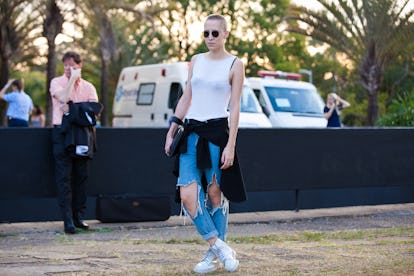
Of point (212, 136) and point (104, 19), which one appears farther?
point (104, 19)

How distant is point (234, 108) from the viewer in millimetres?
6469

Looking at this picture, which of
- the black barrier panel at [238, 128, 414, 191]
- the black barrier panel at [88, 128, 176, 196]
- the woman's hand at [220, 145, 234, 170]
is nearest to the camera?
the woman's hand at [220, 145, 234, 170]

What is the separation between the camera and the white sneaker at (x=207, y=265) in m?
6.52

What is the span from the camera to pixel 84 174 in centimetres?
960

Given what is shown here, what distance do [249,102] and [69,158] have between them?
1045cm

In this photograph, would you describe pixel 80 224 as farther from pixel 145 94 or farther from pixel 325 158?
pixel 145 94

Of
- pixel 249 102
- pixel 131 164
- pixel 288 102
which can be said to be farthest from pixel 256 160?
pixel 288 102

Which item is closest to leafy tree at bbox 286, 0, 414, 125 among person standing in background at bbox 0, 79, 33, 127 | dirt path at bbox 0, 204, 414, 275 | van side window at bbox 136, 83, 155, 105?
van side window at bbox 136, 83, 155, 105

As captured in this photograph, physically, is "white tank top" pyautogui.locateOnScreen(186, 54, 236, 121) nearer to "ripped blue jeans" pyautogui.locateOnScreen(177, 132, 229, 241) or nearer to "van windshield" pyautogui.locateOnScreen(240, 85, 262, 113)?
"ripped blue jeans" pyautogui.locateOnScreen(177, 132, 229, 241)

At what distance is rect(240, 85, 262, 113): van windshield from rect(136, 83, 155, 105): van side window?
7.95 ft

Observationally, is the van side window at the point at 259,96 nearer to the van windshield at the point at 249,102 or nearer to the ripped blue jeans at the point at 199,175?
the van windshield at the point at 249,102

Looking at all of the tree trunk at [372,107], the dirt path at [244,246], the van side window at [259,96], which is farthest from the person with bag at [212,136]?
the tree trunk at [372,107]

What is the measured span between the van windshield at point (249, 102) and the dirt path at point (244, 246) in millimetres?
7974

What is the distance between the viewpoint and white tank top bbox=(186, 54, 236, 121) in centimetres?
643
